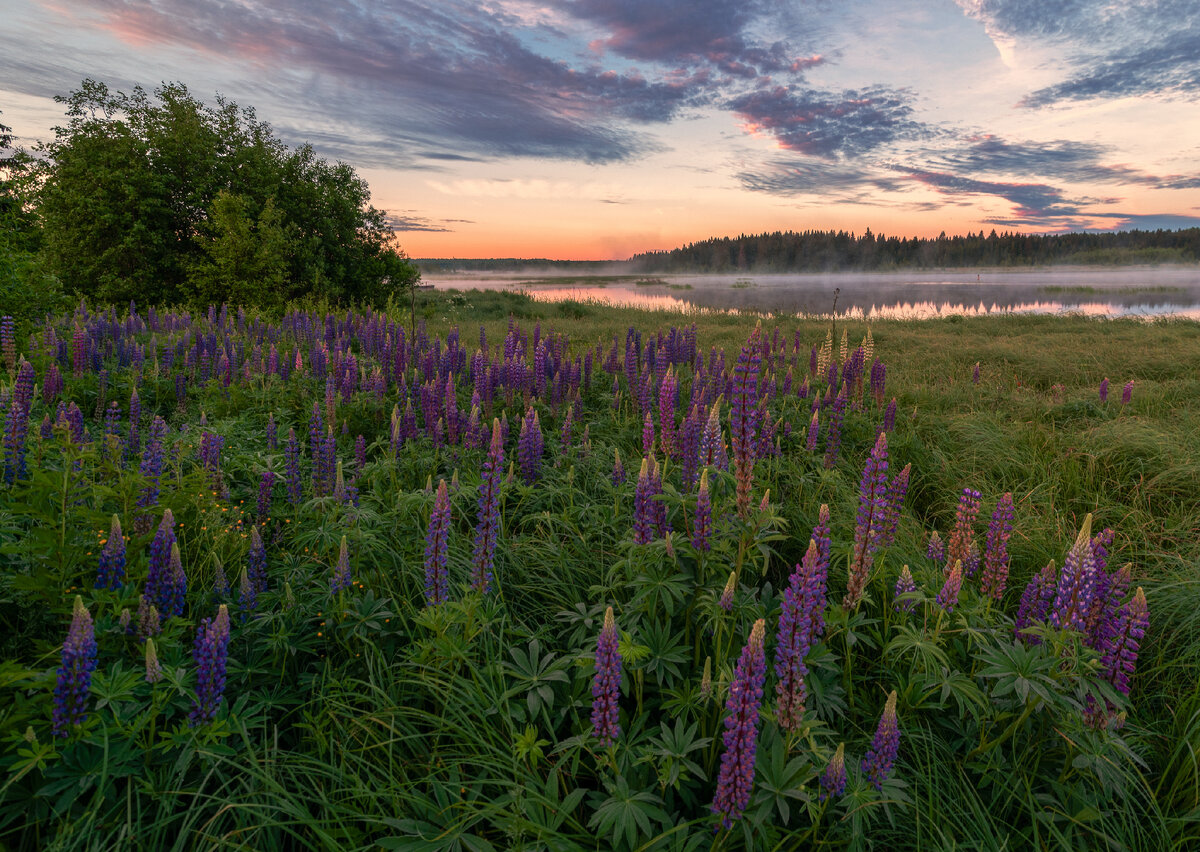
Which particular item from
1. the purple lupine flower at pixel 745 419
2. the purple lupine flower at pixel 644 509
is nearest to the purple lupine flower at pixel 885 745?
the purple lupine flower at pixel 745 419

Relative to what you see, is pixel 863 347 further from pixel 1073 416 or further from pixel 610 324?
pixel 610 324

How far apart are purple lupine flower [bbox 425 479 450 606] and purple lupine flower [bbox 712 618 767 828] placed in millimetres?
1666

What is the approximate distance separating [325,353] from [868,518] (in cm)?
828

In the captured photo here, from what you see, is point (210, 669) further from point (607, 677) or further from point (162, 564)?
point (607, 677)

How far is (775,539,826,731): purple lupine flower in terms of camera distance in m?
2.30

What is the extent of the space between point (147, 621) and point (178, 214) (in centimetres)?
2919

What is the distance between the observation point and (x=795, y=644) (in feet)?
7.63

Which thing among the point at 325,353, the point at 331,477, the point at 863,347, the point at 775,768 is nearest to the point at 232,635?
the point at 331,477

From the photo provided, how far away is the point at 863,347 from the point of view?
9172 mm

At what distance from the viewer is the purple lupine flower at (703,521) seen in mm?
3016

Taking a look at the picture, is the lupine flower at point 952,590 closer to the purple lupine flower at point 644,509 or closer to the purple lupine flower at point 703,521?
the purple lupine flower at point 703,521

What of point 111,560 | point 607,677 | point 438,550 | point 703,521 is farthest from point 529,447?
point 607,677

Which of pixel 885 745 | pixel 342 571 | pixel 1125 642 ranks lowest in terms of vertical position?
pixel 885 745

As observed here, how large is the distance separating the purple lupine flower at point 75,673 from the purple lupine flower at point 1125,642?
4.57m
